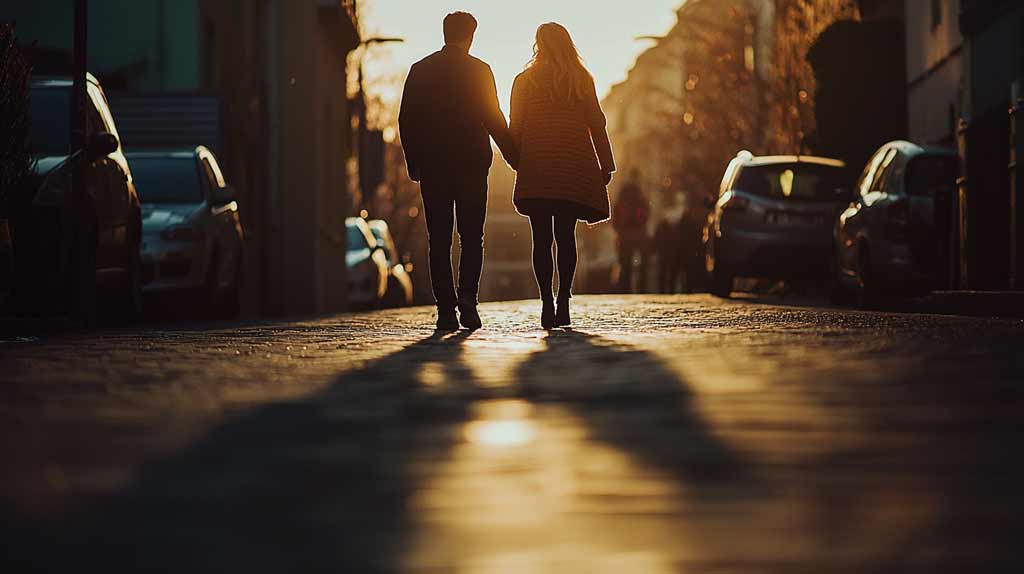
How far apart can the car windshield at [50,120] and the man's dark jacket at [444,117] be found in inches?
150

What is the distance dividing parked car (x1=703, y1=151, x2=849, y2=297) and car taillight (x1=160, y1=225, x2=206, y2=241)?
25.0 ft

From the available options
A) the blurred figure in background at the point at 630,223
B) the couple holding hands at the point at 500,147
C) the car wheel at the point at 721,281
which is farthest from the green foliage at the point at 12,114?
the blurred figure in background at the point at 630,223

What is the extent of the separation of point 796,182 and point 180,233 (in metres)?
8.16

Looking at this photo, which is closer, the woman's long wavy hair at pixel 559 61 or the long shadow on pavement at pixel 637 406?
the long shadow on pavement at pixel 637 406

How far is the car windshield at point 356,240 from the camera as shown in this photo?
3039 centimetres

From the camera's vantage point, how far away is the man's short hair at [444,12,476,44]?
37.4ft

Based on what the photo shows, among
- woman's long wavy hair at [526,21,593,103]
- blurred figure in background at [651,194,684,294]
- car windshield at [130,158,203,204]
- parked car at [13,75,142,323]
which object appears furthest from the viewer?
blurred figure in background at [651,194,684,294]

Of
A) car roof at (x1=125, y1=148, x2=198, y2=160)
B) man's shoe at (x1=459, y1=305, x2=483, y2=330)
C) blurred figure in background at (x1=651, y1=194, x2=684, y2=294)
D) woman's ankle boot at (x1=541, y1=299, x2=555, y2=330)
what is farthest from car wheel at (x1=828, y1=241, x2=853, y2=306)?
blurred figure in background at (x1=651, y1=194, x2=684, y2=294)

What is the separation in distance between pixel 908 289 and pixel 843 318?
7.28m

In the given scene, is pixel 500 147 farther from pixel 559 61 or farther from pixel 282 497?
pixel 282 497

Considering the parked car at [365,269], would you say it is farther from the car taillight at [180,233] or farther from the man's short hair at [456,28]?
the man's short hair at [456,28]

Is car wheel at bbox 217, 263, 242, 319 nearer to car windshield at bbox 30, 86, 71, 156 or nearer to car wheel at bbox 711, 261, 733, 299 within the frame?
car windshield at bbox 30, 86, 71, 156

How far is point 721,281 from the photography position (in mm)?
23188

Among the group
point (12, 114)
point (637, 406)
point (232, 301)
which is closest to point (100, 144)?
point (12, 114)
